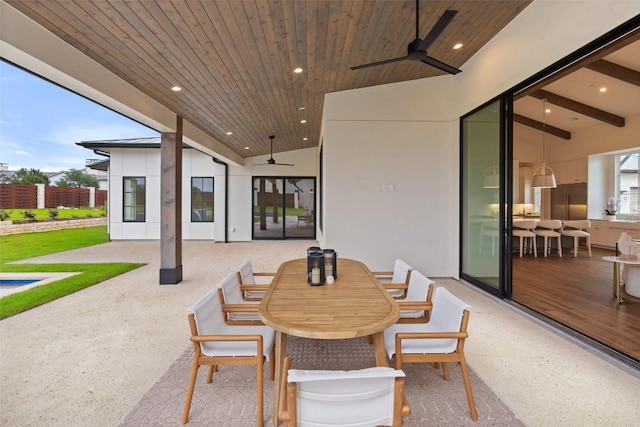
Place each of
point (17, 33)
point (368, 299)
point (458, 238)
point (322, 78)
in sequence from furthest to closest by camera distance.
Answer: point (458, 238), point (322, 78), point (17, 33), point (368, 299)

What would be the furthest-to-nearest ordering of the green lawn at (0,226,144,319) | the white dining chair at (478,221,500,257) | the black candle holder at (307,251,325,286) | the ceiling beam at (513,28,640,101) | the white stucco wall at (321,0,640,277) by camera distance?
the white stucco wall at (321,0,640,277)
the white dining chair at (478,221,500,257)
the green lawn at (0,226,144,319)
the ceiling beam at (513,28,640,101)
the black candle holder at (307,251,325,286)

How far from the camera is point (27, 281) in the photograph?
5.38 meters

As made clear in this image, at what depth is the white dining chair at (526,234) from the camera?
735 centimetres

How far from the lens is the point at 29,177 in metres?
9.16

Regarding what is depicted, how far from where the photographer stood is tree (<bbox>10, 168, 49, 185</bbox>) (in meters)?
8.25

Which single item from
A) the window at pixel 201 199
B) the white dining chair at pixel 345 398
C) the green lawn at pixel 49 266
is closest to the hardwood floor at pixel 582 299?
the white dining chair at pixel 345 398

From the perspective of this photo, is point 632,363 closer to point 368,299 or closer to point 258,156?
point 368,299

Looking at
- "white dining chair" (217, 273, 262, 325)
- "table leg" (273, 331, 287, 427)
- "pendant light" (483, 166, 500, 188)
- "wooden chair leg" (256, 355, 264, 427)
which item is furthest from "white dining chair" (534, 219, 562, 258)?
"wooden chair leg" (256, 355, 264, 427)

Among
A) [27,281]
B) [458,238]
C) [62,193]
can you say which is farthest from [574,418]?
[62,193]

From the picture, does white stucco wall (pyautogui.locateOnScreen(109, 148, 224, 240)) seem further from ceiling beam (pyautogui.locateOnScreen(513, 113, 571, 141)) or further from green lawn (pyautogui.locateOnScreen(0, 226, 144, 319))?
ceiling beam (pyautogui.locateOnScreen(513, 113, 571, 141))

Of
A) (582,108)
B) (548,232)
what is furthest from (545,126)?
(548,232)

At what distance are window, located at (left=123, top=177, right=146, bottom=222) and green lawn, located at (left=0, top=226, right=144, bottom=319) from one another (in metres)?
1.30

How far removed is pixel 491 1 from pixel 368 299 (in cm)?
359

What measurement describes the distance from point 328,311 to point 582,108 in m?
9.26
